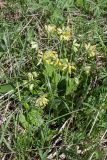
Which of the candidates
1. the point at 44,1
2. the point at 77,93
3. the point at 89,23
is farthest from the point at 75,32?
the point at 77,93

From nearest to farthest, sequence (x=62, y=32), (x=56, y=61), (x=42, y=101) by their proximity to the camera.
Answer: (x=42, y=101)
(x=56, y=61)
(x=62, y=32)

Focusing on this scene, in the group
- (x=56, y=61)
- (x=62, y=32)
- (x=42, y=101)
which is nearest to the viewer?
(x=42, y=101)

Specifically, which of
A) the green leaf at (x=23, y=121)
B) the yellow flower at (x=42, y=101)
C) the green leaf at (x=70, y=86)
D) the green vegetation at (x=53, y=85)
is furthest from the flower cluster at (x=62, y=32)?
the green leaf at (x=23, y=121)

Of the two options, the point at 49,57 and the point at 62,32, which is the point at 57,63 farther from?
the point at 62,32

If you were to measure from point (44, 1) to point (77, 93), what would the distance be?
89 centimetres

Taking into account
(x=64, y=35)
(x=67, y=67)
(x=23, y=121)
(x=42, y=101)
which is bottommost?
(x=23, y=121)

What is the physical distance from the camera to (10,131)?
8.34 ft

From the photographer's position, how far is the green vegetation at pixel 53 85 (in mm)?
2422

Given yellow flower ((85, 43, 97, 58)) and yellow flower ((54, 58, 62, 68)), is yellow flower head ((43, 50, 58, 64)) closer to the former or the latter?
yellow flower ((54, 58, 62, 68))

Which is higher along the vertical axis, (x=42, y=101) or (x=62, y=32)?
(x=62, y=32)

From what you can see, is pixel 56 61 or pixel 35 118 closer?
pixel 35 118

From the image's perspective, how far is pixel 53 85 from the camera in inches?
105

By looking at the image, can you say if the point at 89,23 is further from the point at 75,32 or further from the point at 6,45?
the point at 6,45

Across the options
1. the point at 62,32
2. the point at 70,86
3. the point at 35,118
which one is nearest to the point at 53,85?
the point at 70,86
